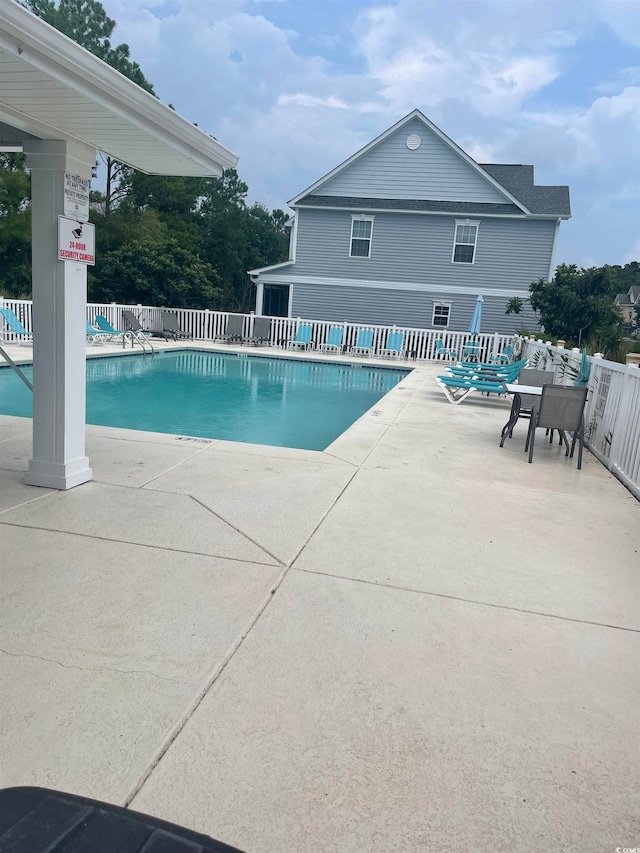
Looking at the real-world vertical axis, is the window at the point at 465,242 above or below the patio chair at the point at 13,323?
above

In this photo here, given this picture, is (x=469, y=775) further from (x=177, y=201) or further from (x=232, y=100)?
(x=177, y=201)

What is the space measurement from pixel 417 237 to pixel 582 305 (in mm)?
7524

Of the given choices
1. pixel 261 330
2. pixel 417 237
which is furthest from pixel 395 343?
pixel 417 237

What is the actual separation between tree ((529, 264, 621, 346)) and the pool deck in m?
11.8

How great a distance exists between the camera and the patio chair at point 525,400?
23.1 feet

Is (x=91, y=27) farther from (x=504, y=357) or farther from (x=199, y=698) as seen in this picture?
(x=199, y=698)

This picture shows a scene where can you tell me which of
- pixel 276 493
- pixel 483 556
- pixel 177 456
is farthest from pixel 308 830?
pixel 177 456

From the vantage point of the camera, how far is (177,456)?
18.2ft

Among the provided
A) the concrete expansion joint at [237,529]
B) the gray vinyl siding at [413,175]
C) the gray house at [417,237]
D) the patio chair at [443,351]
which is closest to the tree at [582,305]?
the patio chair at [443,351]

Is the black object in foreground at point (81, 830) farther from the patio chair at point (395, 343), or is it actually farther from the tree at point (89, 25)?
the tree at point (89, 25)

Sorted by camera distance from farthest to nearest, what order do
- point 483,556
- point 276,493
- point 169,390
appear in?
1. point 169,390
2. point 276,493
3. point 483,556

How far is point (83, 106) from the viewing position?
329cm

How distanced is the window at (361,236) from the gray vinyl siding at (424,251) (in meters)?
0.15

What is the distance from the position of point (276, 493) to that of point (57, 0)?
32688 millimetres
